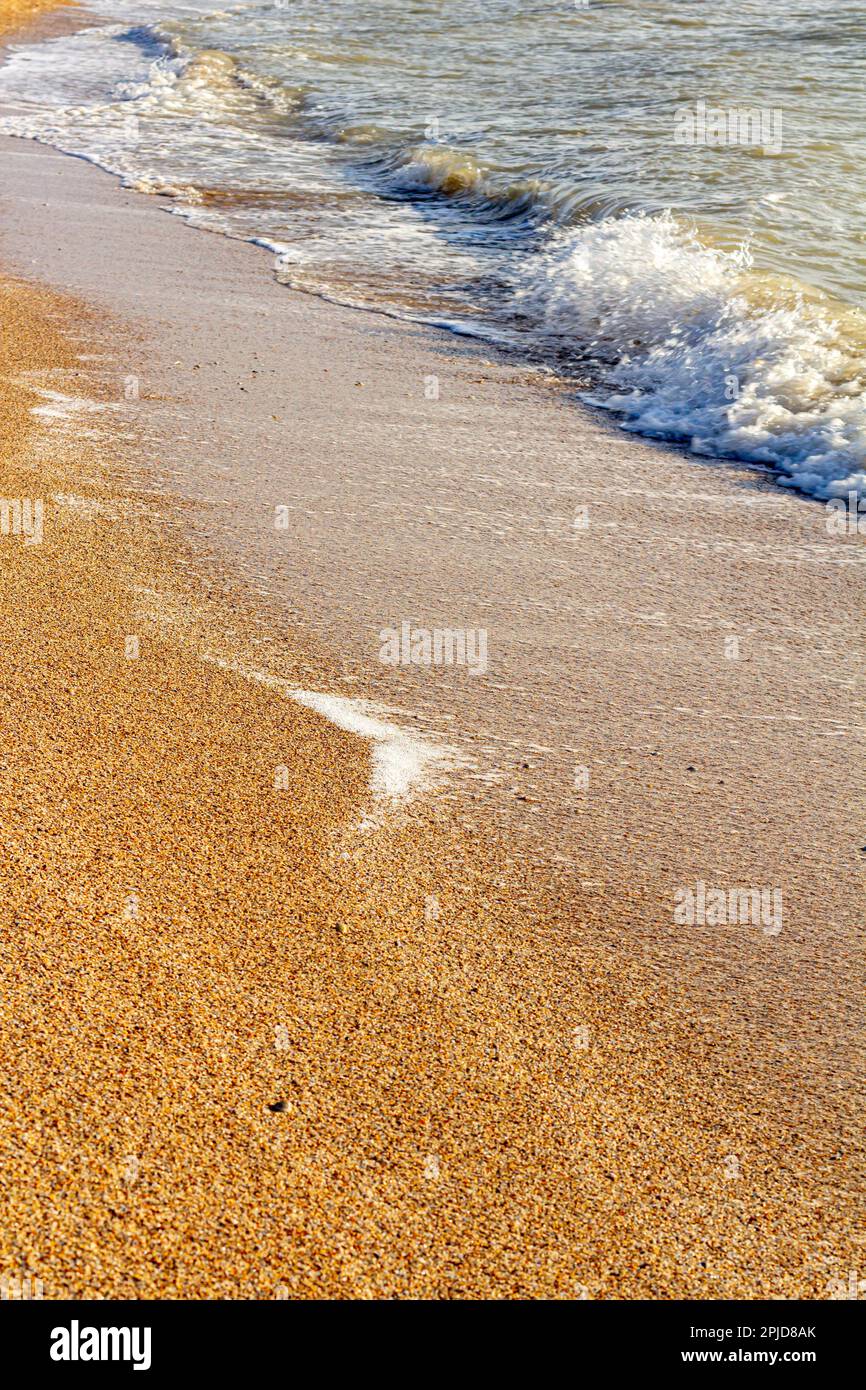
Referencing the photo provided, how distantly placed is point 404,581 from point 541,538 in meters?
0.72

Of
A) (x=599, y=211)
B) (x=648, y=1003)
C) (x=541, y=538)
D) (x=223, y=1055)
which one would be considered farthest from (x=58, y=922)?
(x=599, y=211)

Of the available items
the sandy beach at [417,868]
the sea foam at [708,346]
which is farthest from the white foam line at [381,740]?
the sea foam at [708,346]

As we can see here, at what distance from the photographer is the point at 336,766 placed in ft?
12.2

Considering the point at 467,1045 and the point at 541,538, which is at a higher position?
the point at 541,538

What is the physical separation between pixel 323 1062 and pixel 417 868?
0.75 m

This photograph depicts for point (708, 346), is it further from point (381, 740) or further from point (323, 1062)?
point (323, 1062)

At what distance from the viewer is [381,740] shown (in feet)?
12.7

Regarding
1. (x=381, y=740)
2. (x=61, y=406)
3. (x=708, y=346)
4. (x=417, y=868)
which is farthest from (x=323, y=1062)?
(x=708, y=346)

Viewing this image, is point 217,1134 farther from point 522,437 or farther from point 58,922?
point 522,437

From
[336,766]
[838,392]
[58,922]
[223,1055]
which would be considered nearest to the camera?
[223,1055]

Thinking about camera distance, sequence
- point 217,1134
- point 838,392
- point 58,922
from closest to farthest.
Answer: point 217,1134 < point 58,922 < point 838,392

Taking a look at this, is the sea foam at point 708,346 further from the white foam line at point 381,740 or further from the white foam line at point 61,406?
the white foam line at point 381,740
